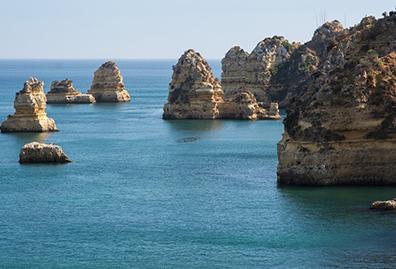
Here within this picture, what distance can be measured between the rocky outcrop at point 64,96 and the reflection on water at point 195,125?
165 ft

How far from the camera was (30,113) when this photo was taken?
124 metres

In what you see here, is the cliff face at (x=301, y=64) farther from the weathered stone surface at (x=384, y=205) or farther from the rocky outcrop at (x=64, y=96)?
the weathered stone surface at (x=384, y=205)

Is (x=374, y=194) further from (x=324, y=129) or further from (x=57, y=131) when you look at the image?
(x=57, y=131)

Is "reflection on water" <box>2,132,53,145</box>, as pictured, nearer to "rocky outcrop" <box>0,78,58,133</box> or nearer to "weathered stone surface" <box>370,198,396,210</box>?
"rocky outcrop" <box>0,78,58,133</box>

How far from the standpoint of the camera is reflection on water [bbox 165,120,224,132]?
136m

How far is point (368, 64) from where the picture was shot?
77.0 metres

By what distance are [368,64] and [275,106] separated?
75524 millimetres

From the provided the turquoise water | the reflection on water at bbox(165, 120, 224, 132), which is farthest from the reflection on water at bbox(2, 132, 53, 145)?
the reflection on water at bbox(165, 120, 224, 132)

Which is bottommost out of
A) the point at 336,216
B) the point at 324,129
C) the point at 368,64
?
the point at 336,216

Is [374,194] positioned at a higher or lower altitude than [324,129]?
lower

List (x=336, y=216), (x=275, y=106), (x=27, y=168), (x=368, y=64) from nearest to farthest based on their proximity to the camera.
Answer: (x=336, y=216)
(x=368, y=64)
(x=27, y=168)
(x=275, y=106)

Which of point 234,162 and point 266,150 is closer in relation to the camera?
point 234,162

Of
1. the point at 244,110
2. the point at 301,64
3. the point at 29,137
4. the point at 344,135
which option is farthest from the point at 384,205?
the point at 301,64

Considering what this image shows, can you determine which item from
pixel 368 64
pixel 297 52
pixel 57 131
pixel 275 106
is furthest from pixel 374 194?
pixel 297 52
